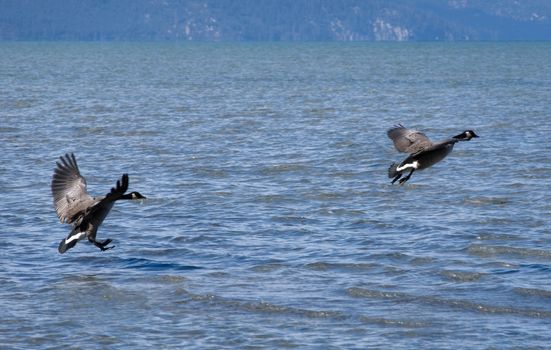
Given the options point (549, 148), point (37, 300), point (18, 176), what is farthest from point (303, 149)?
point (37, 300)

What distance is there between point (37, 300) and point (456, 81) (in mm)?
66328

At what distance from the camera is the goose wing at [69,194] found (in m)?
16.8

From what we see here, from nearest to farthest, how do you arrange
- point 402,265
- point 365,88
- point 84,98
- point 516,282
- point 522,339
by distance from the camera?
point 522,339
point 516,282
point 402,265
point 84,98
point 365,88

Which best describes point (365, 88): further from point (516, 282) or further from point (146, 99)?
point (516, 282)

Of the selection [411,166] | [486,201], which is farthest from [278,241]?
[486,201]

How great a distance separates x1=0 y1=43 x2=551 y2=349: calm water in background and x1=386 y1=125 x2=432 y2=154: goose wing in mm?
1654

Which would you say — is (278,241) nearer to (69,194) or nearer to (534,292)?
(69,194)

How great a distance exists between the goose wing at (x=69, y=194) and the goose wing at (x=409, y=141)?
4459mm

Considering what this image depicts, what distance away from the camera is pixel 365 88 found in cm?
7075

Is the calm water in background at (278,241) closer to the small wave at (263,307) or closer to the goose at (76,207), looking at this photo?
the small wave at (263,307)

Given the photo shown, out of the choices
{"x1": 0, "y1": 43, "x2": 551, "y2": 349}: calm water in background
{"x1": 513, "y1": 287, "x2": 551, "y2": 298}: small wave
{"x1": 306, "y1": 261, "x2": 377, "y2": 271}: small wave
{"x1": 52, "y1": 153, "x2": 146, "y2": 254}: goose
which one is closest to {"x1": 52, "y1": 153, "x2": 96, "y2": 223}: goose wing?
{"x1": 52, "y1": 153, "x2": 146, "y2": 254}: goose

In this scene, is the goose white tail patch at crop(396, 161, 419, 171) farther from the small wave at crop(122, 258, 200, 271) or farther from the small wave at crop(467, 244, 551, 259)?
the small wave at crop(122, 258, 200, 271)

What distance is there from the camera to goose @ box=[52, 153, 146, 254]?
1645 centimetres

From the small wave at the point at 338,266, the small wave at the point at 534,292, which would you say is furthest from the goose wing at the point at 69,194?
the small wave at the point at 534,292
